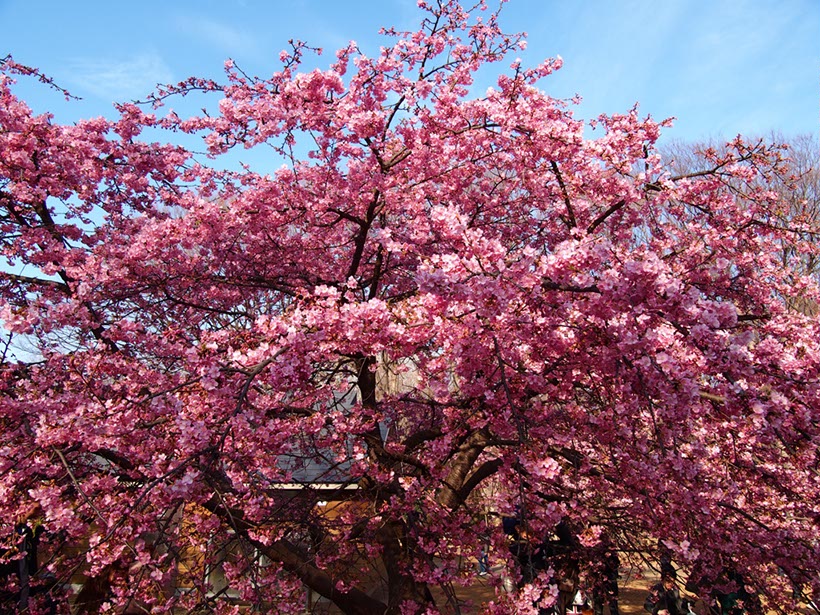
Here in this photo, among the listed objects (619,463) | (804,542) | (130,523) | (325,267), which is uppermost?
(325,267)

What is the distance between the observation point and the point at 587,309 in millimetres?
3260

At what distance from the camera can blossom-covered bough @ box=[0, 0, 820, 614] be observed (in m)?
3.26

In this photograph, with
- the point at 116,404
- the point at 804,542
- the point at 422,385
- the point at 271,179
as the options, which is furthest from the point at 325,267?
the point at 804,542

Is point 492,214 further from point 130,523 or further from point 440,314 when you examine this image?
point 130,523

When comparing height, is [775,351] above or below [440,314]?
below

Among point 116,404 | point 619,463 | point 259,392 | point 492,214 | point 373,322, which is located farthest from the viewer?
point 492,214

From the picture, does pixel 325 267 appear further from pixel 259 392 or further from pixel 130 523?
pixel 130 523

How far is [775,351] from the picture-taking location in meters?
3.21

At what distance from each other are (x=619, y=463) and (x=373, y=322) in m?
2.53

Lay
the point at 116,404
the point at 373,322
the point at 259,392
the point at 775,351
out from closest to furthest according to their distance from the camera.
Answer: the point at 775,351
the point at 373,322
the point at 116,404
the point at 259,392

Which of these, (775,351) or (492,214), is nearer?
(775,351)

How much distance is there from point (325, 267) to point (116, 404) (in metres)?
3.16

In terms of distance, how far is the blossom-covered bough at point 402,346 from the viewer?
10.7ft

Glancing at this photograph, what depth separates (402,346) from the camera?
142 inches
